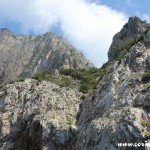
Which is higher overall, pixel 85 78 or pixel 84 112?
pixel 85 78

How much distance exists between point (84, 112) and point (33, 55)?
116 m

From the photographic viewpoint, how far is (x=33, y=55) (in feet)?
551

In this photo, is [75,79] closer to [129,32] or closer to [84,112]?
[84,112]

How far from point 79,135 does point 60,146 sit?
13.3 feet

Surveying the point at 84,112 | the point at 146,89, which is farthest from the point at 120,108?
the point at 84,112

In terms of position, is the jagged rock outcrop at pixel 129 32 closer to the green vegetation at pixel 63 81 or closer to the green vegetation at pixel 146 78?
the green vegetation at pixel 63 81

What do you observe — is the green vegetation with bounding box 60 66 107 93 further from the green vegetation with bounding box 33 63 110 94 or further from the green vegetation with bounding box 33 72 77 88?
the green vegetation with bounding box 33 72 77 88

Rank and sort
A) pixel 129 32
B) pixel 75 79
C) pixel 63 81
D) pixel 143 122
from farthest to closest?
pixel 129 32, pixel 75 79, pixel 63 81, pixel 143 122

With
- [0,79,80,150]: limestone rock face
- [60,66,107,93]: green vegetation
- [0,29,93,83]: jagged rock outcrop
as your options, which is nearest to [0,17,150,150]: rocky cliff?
[0,79,80,150]: limestone rock face

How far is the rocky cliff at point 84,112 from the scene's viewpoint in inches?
1558

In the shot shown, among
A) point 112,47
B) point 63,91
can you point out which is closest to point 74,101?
point 63,91

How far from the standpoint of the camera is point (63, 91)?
2469 inches

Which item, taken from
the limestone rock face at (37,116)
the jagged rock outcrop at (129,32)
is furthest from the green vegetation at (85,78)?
the jagged rock outcrop at (129,32)

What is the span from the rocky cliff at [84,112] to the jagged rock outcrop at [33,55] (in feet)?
238
